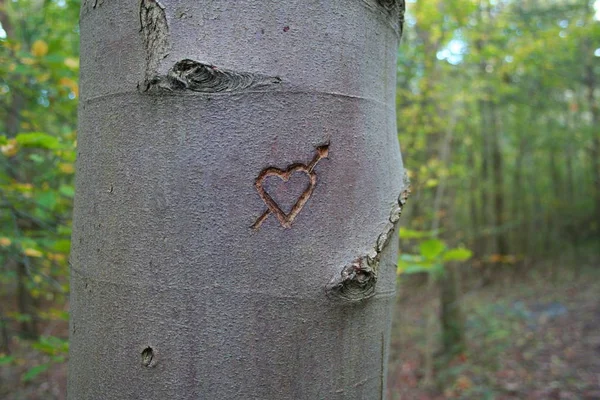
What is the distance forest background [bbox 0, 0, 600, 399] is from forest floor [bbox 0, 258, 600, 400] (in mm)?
29

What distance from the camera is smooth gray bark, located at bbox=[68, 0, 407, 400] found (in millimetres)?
630

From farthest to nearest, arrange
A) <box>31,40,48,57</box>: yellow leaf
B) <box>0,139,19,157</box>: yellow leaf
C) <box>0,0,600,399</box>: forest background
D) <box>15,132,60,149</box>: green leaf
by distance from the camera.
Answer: <box>0,0,600,399</box>: forest background < <box>31,40,48,57</box>: yellow leaf < <box>0,139,19,157</box>: yellow leaf < <box>15,132,60,149</box>: green leaf

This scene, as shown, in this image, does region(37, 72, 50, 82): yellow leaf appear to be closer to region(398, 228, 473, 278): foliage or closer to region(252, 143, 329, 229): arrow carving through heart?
region(398, 228, 473, 278): foliage

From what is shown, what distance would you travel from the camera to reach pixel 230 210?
0.63 metres

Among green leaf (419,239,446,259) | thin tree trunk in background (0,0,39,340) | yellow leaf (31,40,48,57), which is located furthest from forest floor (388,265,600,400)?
yellow leaf (31,40,48,57)

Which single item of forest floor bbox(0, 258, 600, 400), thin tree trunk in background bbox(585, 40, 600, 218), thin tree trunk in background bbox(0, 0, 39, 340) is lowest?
forest floor bbox(0, 258, 600, 400)

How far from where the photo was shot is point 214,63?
0.65 metres

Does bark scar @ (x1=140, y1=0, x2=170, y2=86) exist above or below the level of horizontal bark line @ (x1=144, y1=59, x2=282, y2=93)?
above

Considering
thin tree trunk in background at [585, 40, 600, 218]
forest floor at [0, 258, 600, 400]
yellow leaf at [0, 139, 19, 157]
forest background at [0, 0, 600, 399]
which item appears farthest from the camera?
thin tree trunk in background at [585, 40, 600, 218]

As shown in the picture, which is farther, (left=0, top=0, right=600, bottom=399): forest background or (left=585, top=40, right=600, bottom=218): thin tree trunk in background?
(left=585, top=40, right=600, bottom=218): thin tree trunk in background

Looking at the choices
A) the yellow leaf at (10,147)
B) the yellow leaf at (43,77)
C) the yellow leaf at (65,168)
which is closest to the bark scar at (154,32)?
the yellow leaf at (10,147)

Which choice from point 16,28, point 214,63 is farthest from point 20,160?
point 16,28

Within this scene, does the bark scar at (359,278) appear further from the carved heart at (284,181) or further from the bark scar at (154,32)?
the bark scar at (154,32)

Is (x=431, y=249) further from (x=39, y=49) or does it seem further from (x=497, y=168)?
(x=497, y=168)
